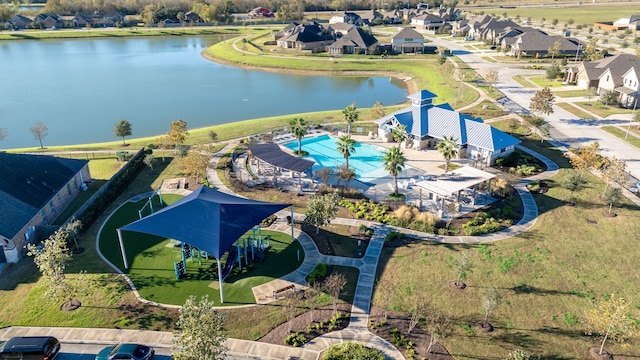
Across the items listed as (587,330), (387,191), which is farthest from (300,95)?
(587,330)

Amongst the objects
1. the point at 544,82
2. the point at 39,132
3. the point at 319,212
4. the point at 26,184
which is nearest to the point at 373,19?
the point at 544,82

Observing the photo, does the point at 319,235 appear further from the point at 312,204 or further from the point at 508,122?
the point at 508,122

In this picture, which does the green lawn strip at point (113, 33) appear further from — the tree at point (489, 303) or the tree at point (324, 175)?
the tree at point (489, 303)

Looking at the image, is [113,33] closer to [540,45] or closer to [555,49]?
[540,45]

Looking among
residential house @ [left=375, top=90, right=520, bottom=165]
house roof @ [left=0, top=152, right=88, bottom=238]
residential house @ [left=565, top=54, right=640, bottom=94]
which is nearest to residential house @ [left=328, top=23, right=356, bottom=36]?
residential house @ [left=565, top=54, right=640, bottom=94]

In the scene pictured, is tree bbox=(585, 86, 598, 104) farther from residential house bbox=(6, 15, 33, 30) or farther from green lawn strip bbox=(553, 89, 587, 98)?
residential house bbox=(6, 15, 33, 30)

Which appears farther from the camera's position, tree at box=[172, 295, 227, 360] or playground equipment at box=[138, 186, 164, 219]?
playground equipment at box=[138, 186, 164, 219]

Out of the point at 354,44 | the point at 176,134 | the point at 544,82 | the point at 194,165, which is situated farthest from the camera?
the point at 354,44
